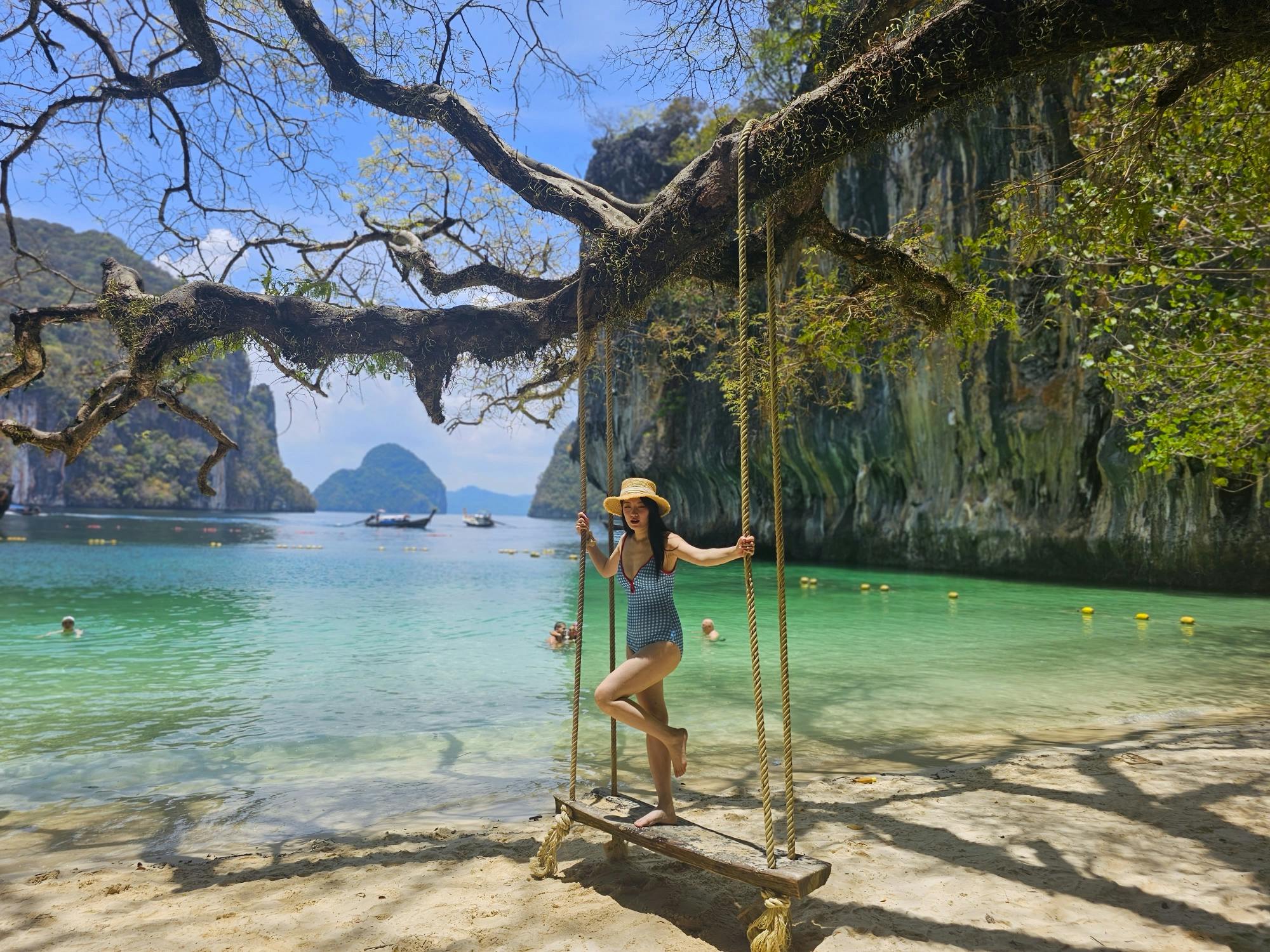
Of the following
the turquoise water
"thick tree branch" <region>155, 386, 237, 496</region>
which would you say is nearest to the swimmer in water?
the turquoise water

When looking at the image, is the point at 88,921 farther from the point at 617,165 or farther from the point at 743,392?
the point at 617,165

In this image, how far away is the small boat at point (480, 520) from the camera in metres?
81.1

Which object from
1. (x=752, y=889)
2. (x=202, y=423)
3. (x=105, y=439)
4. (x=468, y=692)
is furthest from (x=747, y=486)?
(x=105, y=439)

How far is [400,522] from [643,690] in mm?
70740

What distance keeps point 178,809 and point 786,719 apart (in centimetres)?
382

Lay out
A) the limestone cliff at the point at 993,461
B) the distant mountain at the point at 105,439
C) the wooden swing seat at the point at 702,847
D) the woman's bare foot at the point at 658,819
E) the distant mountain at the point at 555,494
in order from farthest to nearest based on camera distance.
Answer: the distant mountain at the point at 555,494, the distant mountain at the point at 105,439, the limestone cliff at the point at 993,461, the woman's bare foot at the point at 658,819, the wooden swing seat at the point at 702,847

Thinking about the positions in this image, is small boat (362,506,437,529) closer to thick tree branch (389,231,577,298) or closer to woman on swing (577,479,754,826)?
thick tree branch (389,231,577,298)

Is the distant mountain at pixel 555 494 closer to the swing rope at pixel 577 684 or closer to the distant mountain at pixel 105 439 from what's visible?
the distant mountain at pixel 105 439

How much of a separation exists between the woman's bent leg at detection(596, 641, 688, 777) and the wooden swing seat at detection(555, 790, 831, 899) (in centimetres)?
27

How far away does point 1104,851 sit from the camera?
3395 mm

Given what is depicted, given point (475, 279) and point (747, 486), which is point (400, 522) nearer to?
point (475, 279)

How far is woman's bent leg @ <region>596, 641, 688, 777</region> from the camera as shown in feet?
10.7

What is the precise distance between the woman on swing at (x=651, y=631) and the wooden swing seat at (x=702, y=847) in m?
0.12

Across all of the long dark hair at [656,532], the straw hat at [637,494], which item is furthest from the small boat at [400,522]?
the long dark hair at [656,532]
